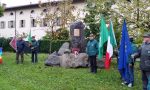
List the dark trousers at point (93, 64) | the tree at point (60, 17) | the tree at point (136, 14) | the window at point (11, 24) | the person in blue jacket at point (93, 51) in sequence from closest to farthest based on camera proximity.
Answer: the person in blue jacket at point (93, 51), the dark trousers at point (93, 64), the tree at point (136, 14), the tree at point (60, 17), the window at point (11, 24)

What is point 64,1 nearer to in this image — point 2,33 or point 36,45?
point 36,45

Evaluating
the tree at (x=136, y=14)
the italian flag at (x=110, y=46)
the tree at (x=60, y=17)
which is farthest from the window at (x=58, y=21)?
the italian flag at (x=110, y=46)

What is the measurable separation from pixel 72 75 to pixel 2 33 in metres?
46.1

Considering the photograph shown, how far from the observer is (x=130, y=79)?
14516 millimetres

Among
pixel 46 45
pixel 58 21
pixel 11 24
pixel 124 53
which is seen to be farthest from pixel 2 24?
pixel 124 53

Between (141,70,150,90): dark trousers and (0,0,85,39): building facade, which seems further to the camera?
(0,0,85,39): building facade

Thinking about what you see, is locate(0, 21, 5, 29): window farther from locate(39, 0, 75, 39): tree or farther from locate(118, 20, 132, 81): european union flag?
locate(118, 20, 132, 81): european union flag

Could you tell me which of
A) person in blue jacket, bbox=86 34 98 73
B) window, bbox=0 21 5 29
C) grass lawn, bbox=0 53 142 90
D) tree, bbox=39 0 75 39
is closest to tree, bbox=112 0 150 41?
grass lawn, bbox=0 53 142 90

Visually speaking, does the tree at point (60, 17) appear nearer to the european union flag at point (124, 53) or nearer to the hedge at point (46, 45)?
the hedge at point (46, 45)

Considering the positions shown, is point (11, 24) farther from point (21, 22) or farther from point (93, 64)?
point (93, 64)

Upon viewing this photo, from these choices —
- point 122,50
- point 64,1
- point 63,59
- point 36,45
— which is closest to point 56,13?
point 64,1

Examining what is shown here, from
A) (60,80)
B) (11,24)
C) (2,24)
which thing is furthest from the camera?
(2,24)

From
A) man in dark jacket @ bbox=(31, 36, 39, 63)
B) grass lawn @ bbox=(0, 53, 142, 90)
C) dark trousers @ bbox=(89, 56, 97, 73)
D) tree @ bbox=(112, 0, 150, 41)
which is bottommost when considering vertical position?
grass lawn @ bbox=(0, 53, 142, 90)

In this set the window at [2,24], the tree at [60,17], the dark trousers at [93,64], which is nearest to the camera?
the dark trousers at [93,64]
